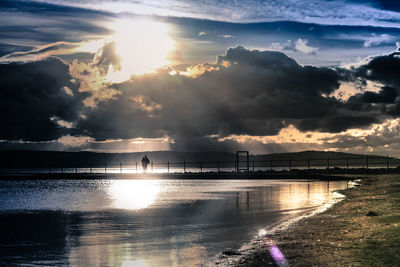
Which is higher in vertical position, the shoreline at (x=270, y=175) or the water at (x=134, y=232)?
the water at (x=134, y=232)

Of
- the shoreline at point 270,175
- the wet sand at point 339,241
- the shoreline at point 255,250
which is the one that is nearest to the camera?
the wet sand at point 339,241

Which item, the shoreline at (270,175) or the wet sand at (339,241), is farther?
the shoreline at (270,175)

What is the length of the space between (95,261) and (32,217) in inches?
743

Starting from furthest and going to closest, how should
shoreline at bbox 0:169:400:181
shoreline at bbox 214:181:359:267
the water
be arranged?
shoreline at bbox 0:169:400:181 < the water < shoreline at bbox 214:181:359:267

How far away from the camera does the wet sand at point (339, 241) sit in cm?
1591

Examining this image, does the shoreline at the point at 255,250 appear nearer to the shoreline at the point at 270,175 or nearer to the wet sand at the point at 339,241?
the wet sand at the point at 339,241

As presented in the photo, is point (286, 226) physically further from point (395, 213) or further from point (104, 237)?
point (104, 237)

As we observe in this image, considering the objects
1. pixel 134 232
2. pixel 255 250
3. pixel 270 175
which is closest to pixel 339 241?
pixel 255 250

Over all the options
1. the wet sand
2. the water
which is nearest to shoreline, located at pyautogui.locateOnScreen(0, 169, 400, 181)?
the water

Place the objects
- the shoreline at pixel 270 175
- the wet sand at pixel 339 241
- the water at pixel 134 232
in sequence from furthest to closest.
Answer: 1. the shoreline at pixel 270 175
2. the water at pixel 134 232
3. the wet sand at pixel 339 241

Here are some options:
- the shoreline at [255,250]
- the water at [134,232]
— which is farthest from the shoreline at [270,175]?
the shoreline at [255,250]

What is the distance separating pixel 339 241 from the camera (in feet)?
63.0

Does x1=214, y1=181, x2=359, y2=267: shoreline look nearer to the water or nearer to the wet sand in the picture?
the wet sand

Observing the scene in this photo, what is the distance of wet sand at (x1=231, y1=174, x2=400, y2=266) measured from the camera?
15.9 m
